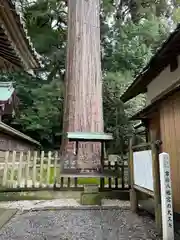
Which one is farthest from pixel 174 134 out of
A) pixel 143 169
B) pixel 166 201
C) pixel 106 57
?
pixel 106 57

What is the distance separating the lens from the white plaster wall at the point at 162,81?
4980 millimetres

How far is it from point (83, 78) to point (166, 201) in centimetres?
662

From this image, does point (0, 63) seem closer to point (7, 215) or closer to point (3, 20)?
point (3, 20)

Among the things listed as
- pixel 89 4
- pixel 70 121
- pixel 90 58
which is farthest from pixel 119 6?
pixel 70 121

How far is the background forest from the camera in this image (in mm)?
13091

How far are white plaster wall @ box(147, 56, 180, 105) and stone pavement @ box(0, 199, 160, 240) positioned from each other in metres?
2.77

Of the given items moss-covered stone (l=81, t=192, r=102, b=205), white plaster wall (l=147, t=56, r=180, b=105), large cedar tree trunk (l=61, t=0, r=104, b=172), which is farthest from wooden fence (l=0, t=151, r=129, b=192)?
white plaster wall (l=147, t=56, r=180, b=105)

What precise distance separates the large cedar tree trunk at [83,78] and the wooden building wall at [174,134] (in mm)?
3136

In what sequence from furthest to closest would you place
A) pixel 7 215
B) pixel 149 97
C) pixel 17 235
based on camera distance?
pixel 149 97 → pixel 7 215 → pixel 17 235

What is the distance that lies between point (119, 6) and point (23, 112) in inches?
446

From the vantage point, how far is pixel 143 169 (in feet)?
14.0

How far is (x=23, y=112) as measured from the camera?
16.0m

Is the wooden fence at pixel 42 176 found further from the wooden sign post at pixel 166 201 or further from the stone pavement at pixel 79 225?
the wooden sign post at pixel 166 201

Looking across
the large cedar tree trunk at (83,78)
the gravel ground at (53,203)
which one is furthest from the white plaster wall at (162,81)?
the gravel ground at (53,203)
